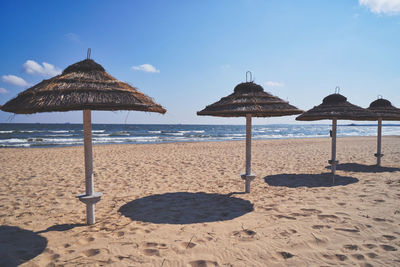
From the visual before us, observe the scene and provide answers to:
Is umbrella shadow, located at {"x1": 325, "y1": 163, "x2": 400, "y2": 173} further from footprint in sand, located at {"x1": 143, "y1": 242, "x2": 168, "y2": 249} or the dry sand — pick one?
footprint in sand, located at {"x1": 143, "y1": 242, "x2": 168, "y2": 249}

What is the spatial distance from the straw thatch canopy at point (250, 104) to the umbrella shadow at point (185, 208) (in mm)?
1726

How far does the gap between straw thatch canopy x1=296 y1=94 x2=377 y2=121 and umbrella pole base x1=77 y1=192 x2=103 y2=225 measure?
531 cm

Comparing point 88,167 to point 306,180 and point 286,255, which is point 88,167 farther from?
point 306,180

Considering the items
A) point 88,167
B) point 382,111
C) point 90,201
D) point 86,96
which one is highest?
point 382,111

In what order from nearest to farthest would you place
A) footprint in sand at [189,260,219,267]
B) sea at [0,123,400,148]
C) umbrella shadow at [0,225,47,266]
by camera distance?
footprint in sand at [189,260,219,267], umbrella shadow at [0,225,47,266], sea at [0,123,400,148]

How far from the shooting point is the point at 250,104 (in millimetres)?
4008

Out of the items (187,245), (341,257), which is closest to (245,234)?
(187,245)

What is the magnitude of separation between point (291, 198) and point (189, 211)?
2.09m

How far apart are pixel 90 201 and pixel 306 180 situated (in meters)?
5.26

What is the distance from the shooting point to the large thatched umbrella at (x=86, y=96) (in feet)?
8.59

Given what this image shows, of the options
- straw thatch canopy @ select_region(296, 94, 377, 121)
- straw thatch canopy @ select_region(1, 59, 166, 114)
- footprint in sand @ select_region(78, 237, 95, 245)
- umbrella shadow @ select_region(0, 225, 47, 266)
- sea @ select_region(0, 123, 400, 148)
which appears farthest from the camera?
sea @ select_region(0, 123, 400, 148)

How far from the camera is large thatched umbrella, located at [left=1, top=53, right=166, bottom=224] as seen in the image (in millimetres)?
2617

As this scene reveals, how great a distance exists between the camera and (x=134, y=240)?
2.79 metres

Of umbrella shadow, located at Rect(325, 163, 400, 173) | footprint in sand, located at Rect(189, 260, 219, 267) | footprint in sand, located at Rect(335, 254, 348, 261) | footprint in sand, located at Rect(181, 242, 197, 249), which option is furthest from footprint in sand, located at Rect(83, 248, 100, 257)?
umbrella shadow, located at Rect(325, 163, 400, 173)
